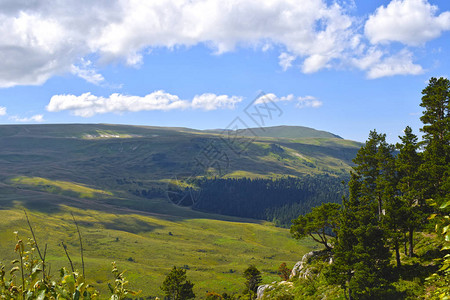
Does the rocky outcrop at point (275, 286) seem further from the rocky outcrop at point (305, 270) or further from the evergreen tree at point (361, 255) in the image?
the evergreen tree at point (361, 255)

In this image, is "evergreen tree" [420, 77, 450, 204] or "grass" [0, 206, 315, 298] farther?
"grass" [0, 206, 315, 298]

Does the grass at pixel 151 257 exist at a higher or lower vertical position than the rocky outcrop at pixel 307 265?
lower

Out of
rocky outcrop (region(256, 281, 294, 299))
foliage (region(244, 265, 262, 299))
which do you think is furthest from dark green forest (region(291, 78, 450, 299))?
foliage (region(244, 265, 262, 299))

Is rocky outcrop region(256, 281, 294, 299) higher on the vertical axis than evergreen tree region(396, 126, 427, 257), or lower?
lower

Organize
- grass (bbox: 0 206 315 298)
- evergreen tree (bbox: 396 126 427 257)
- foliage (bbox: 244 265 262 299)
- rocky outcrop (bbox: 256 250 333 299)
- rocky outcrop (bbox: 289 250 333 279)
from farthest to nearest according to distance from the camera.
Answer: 1. grass (bbox: 0 206 315 298)
2. foliage (bbox: 244 265 262 299)
3. rocky outcrop (bbox: 289 250 333 279)
4. rocky outcrop (bbox: 256 250 333 299)
5. evergreen tree (bbox: 396 126 427 257)

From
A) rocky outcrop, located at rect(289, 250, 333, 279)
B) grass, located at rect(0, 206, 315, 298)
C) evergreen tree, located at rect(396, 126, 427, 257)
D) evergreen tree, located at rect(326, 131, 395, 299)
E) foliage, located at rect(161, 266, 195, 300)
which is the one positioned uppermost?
evergreen tree, located at rect(396, 126, 427, 257)

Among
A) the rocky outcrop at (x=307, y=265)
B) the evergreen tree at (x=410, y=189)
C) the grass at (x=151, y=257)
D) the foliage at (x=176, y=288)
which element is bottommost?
the grass at (x=151, y=257)

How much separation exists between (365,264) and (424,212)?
10725 mm

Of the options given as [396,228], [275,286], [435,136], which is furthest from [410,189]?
[275,286]

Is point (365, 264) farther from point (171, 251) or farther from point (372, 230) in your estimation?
point (171, 251)

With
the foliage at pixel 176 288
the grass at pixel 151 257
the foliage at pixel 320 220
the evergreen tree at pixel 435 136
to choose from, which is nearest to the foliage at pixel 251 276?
the foliage at pixel 176 288

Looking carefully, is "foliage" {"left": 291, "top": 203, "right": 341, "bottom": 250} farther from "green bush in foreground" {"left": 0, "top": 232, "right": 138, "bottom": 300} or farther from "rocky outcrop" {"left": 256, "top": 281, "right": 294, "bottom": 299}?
"green bush in foreground" {"left": 0, "top": 232, "right": 138, "bottom": 300}

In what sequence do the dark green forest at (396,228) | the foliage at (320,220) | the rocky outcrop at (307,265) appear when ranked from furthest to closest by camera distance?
the rocky outcrop at (307,265) < the foliage at (320,220) < the dark green forest at (396,228)

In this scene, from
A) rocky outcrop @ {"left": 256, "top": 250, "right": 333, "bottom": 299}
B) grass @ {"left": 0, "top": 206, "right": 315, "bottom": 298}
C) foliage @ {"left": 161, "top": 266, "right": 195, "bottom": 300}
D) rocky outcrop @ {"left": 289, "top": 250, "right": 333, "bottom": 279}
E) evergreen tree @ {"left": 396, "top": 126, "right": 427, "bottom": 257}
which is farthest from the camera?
grass @ {"left": 0, "top": 206, "right": 315, "bottom": 298}
